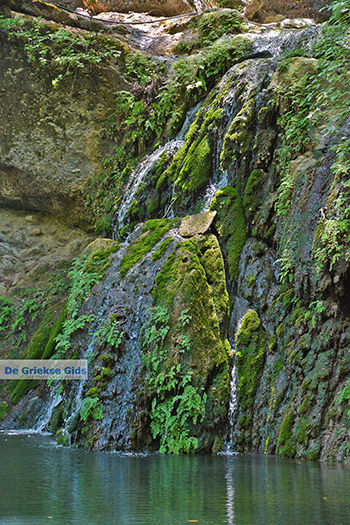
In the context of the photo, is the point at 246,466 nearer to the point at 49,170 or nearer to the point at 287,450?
the point at 287,450

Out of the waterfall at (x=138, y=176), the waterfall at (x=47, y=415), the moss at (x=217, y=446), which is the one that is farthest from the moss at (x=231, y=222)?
the waterfall at (x=47, y=415)

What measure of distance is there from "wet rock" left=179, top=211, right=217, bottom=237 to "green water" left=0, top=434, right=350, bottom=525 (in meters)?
3.49

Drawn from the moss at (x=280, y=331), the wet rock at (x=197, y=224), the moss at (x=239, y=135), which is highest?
the moss at (x=239, y=135)

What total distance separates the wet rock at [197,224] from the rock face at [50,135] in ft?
16.6

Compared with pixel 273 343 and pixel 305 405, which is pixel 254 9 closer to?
pixel 273 343

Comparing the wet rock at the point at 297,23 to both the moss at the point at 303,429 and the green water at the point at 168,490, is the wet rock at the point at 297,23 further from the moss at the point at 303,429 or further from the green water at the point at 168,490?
the green water at the point at 168,490

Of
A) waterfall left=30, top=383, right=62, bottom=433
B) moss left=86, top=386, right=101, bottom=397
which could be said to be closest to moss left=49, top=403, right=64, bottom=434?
waterfall left=30, top=383, right=62, bottom=433

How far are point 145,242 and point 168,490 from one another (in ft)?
17.1

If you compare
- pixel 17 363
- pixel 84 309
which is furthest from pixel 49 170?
pixel 84 309

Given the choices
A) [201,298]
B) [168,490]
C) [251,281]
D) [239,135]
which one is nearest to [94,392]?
[201,298]

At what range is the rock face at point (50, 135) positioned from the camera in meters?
12.7

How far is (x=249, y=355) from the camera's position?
7008mm

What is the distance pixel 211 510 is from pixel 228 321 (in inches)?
165

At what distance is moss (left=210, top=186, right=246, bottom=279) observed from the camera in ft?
26.1
